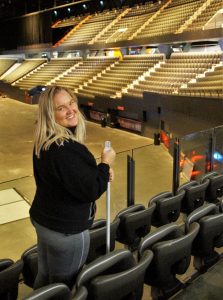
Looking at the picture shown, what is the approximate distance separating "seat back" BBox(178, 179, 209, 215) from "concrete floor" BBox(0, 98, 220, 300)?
106 centimetres

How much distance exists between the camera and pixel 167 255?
2023mm

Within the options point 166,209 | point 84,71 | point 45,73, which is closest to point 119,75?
point 84,71

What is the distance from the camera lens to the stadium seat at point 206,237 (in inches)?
91.6

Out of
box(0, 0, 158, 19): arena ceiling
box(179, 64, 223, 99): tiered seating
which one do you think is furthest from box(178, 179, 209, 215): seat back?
box(0, 0, 158, 19): arena ceiling

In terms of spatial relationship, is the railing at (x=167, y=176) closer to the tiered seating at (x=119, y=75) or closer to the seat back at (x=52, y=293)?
the seat back at (x=52, y=293)

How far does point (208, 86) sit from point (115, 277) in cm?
855

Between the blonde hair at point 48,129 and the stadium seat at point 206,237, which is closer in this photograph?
the blonde hair at point 48,129

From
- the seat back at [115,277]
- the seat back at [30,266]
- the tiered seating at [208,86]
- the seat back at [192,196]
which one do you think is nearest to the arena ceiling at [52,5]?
the tiered seating at [208,86]

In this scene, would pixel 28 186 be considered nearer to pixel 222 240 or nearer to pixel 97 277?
pixel 222 240

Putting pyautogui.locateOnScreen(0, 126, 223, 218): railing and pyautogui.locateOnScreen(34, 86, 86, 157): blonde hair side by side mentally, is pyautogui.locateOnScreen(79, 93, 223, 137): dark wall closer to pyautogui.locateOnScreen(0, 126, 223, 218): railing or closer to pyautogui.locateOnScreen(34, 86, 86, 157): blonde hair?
pyautogui.locateOnScreen(0, 126, 223, 218): railing

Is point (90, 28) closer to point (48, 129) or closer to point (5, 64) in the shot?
point (5, 64)

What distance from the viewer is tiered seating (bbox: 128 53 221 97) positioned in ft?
36.0

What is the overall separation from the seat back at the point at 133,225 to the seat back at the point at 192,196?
510mm

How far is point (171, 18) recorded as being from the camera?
14516mm
